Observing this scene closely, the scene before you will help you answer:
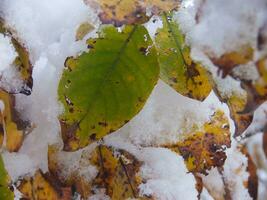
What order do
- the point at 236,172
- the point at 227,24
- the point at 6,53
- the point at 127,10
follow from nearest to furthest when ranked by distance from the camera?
the point at 227,24, the point at 127,10, the point at 6,53, the point at 236,172

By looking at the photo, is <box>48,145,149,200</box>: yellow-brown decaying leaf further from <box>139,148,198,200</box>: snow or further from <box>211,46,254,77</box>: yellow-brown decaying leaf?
<box>211,46,254,77</box>: yellow-brown decaying leaf

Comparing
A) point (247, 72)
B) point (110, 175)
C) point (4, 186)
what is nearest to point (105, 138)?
point (110, 175)

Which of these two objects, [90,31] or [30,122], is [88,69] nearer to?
[90,31]

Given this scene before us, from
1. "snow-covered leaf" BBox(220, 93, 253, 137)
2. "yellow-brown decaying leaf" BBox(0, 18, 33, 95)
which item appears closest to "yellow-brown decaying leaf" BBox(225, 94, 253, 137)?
"snow-covered leaf" BBox(220, 93, 253, 137)

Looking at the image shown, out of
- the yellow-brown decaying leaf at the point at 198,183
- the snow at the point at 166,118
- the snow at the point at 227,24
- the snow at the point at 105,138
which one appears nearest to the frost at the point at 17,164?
the snow at the point at 105,138

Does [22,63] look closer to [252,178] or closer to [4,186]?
[4,186]

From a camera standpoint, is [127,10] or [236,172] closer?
[127,10]

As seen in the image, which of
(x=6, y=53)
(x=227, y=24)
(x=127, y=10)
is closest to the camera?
(x=227, y=24)
